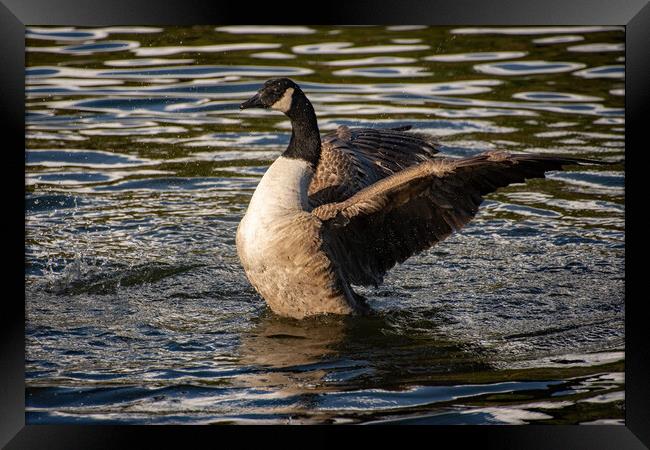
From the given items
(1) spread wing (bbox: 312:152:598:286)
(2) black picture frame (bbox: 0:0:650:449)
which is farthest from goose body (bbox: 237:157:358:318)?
(2) black picture frame (bbox: 0:0:650:449)

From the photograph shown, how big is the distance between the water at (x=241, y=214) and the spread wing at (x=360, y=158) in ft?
2.91

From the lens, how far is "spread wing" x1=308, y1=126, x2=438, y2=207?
8.41m

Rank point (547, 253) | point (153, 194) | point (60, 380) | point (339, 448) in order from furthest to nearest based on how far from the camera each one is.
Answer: point (153, 194) < point (547, 253) < point (60, 380) < point (339, 448)

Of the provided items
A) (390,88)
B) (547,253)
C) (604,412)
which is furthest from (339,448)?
(390,88)

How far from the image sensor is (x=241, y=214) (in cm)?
1020

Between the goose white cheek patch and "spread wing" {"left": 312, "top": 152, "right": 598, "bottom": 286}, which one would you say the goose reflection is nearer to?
"spread wing" {"left": 312, "top": 152, "right": 598, "bottom": 286}

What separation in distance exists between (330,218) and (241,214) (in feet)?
8.76

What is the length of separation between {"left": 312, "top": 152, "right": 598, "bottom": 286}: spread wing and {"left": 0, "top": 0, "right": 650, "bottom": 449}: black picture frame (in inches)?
33.7

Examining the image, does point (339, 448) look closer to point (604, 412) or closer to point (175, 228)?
point (604, 412)

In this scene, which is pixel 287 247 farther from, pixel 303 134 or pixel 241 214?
pixel 241 214

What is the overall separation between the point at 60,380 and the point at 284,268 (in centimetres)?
177

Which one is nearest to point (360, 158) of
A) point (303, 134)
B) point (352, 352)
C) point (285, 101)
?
point (303, 134)
